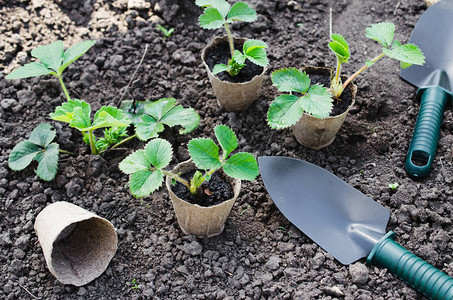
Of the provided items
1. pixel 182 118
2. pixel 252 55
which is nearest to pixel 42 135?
pixel 182 118

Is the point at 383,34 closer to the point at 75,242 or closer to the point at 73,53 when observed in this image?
the point at 73,53

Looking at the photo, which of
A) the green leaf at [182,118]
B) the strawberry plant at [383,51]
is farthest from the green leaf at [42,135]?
the strawberry plant at [383,51]

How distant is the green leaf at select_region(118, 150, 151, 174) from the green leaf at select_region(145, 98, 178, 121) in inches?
14.2

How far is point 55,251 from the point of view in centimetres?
177

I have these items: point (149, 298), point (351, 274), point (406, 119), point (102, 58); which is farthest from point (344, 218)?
point (102, 58)

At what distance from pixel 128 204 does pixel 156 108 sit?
422 millimetres

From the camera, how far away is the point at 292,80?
6.02 feet

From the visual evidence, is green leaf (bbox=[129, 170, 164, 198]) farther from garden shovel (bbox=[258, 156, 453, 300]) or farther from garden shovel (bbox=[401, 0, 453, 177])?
garden shovel (bbox=[401, 0, 453, 177])

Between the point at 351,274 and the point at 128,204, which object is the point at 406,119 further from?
the point at 128,204

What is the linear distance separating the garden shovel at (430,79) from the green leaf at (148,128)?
3.50ft

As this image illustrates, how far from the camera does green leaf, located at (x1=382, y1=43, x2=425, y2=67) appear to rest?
1.80 m

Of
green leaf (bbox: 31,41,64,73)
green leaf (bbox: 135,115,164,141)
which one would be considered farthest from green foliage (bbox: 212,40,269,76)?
green leaf (bbox: 31,41,64,73)

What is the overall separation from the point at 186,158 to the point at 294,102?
1.84 feet

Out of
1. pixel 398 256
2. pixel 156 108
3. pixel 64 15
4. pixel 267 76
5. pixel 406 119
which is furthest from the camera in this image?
pixel 64 15
